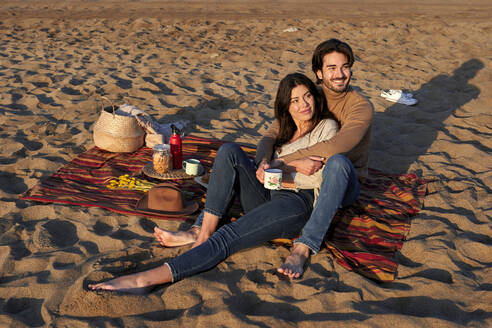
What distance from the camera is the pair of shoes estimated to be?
6049 millimetres

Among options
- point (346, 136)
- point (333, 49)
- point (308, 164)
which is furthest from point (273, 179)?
point (333, 49)

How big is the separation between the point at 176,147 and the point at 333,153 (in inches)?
62.0

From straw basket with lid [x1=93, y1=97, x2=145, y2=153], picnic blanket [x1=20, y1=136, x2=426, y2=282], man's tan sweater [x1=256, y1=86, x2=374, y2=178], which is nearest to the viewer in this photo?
picnic blanket [x1=20, y1=136, x2=426, y2=282]

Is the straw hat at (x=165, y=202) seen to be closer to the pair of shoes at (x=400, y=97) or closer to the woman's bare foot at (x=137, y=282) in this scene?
the woman's bare foot at (x=137, y=282)

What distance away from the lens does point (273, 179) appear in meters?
2.80

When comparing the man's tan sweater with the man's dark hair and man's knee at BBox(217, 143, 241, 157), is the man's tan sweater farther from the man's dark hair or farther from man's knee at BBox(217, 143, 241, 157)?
man's knee at BBox(217, 143, 241, 157)

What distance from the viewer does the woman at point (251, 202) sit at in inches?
99.7

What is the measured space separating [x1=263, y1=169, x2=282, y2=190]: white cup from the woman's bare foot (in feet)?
2.77

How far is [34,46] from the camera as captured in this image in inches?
345

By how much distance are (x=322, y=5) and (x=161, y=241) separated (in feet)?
49.1

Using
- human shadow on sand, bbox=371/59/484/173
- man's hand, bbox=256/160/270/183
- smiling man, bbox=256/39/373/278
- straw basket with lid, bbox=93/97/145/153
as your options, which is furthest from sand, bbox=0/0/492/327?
man's hand, bbox=256/160/270/183

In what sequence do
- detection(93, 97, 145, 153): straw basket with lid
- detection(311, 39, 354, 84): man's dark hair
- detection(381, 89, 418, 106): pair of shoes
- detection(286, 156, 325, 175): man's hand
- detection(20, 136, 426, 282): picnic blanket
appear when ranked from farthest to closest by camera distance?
detection(381, 89, 418, 106): pair of shoes < detection(93, 97, 145, 153): straw basket with lid < detection(311, 39, 354, 84): man's dark hair < detection(286, 156, 325, 175): man's hand < detection(20, 136, 426, 282): picnic blanket

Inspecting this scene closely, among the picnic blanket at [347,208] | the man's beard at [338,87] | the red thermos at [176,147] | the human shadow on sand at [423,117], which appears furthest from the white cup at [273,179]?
the human shadow on sand at [423,117]

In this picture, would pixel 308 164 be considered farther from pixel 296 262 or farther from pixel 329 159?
pixel 296 262
